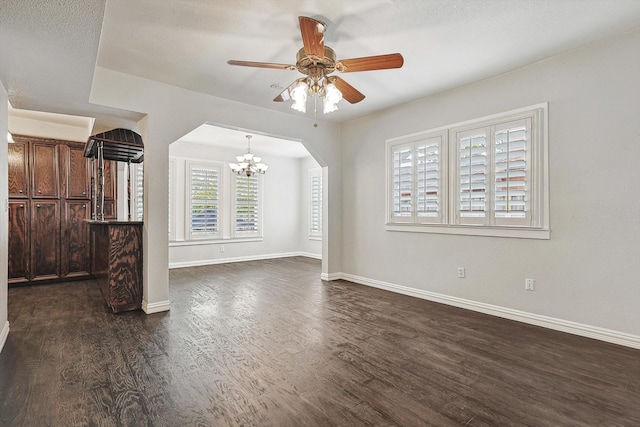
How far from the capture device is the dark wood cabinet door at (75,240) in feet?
17.6

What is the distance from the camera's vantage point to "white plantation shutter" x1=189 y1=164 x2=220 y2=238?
704 cm

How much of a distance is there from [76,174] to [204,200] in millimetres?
2400

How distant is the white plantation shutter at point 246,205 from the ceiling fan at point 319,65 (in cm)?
518

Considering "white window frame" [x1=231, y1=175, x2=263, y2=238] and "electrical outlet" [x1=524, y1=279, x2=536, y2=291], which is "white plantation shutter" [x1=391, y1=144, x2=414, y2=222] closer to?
"electrical outlet" [x1=524, y1=279, x2=536, y2=291]

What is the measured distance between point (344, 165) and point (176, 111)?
9.48 feet

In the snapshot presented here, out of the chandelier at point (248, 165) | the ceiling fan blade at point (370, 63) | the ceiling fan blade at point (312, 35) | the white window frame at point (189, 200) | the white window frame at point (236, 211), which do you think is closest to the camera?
the ceiling fan blade at point (312, 35)

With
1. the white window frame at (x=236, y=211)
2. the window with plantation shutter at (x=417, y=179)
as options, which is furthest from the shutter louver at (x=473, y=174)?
the white window frame at (x=236, y=211)

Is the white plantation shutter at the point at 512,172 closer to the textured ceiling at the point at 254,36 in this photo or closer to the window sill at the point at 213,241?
the textured ceiling at the point at 254,36

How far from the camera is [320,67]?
101 inches

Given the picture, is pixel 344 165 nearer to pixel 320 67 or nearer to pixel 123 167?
pixel 320 67

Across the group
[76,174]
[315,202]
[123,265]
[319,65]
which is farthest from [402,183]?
[76,174]

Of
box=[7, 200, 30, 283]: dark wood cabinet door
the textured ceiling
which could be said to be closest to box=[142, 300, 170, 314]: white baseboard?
the textured ceiling

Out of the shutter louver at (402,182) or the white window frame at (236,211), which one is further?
the white window frame at (236,211)

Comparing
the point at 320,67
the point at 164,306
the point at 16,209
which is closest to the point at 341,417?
the point at 320,67
